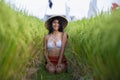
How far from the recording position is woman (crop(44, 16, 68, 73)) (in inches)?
283

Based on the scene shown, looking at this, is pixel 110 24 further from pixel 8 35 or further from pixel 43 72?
pixel 43 72

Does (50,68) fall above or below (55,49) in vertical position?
below

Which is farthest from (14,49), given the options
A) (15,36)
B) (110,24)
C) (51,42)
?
(51,42)

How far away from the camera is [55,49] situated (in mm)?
7305

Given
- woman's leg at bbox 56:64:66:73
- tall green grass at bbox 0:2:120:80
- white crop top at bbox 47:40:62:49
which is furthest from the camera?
white crop top at bbox 47:40:62:49

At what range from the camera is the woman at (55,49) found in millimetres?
7191

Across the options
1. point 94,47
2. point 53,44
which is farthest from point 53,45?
point 94,47

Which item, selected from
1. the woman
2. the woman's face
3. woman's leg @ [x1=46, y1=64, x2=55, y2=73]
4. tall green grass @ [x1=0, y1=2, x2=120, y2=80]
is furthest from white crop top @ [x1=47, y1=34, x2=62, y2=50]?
tall green grass @ [x1=0, y1=2, x2=120, y2=80]

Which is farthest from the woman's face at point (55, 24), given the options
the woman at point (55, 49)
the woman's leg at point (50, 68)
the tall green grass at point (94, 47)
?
the tall green grass at point (94, 47)

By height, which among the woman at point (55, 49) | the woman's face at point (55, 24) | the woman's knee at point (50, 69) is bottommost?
A: the woman's knee at point (50, 69)

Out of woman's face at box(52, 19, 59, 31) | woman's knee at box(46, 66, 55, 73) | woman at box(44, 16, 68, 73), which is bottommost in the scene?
woman's knee at box(46, 66, 55, 73)

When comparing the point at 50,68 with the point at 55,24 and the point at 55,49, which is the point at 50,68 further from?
the point at 55,24

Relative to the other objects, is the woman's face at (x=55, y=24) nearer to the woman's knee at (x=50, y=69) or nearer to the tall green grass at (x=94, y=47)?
the woman's knee at (x=50, y=69)

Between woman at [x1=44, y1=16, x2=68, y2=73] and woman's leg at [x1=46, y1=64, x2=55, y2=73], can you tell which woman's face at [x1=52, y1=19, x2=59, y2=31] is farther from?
woman's leg at [x1=46, y1=64, x2=55, y2=73]
